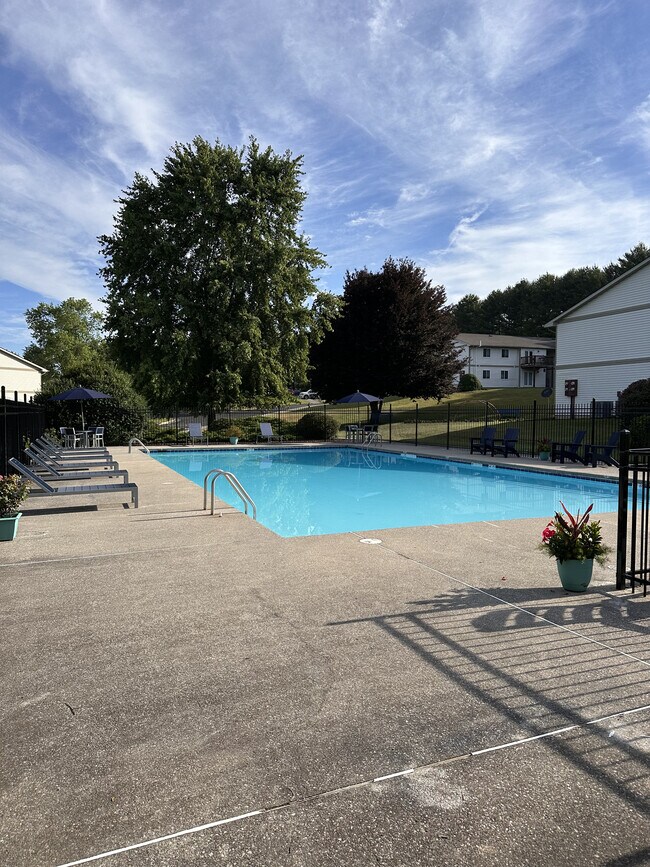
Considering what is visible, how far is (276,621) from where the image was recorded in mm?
4594

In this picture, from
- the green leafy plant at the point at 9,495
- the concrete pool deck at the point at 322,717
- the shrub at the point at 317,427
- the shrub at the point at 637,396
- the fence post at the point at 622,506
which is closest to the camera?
the concrete pool deck at the point at 322,717

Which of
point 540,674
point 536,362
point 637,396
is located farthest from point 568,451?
point 536,362

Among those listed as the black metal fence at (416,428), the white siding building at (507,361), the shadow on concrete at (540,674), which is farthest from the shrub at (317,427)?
the white siding building at (507,361)

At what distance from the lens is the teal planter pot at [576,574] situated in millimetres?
Result: 5333

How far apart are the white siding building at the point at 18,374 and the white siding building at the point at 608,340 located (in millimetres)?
37102

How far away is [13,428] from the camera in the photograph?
13.1 m

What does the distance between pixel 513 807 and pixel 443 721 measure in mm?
697

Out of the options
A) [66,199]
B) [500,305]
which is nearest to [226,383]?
[66,199]

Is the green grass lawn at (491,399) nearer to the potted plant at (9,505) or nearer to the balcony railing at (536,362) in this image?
the balcony railing at (536,362)

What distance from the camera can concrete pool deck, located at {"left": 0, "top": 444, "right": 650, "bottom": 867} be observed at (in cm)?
226

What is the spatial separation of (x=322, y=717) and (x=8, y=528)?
234 inches

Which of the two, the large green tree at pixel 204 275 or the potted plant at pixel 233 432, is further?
the potted plant at pixel 233 432

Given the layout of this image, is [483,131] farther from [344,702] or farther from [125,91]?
[344,702]

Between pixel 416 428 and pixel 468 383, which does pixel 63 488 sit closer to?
pixel 416 428
